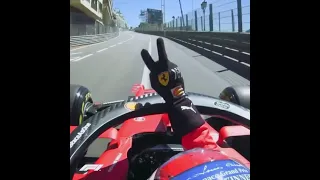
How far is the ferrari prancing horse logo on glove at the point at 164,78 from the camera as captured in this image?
64.7 inches

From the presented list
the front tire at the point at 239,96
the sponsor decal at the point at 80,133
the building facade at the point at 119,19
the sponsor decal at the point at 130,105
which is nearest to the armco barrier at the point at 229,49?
the front tire at the point at 239,96

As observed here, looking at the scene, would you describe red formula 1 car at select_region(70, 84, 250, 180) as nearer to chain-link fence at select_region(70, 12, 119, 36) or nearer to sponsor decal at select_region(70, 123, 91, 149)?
sponsor decal at select_region(70, 123, 91, 149)

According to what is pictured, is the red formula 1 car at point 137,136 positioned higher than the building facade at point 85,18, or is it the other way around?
the building facade at point 85,18

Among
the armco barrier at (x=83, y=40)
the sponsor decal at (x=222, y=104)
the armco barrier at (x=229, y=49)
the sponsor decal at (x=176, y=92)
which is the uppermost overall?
the armco barrier at (x=83, y=40)

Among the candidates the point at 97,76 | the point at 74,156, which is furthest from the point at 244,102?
the point at 97,76

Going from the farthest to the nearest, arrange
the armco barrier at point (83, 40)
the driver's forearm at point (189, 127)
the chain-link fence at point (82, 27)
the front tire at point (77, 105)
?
the chain-link fence at point (82, 27), the armco barrier at point (83, 40), the front tire at point (77, 105), the driver's forearm at point (189, 127)

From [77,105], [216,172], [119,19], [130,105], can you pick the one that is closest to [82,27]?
Answer: [77,105]

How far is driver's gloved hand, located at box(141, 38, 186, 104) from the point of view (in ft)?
5.41

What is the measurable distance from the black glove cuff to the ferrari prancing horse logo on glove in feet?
0.38

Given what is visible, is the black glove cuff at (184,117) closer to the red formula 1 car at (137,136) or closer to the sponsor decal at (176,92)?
the sponsor decal at (176,92)

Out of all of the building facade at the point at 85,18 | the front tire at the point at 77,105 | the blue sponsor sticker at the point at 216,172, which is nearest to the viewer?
the blue sponsor sticker at the point at 216,172

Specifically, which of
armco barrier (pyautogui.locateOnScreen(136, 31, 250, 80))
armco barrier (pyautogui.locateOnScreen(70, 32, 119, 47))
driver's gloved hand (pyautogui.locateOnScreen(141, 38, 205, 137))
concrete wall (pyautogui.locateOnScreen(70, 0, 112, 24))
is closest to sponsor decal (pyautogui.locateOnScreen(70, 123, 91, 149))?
driver's gloved hand (pyautogui.locateOnScreen(141, 38, 205, 137))
